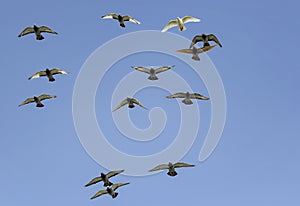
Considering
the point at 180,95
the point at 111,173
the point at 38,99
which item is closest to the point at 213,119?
the point at 180,95

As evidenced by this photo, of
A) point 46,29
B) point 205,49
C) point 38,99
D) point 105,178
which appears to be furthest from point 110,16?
point 105,178

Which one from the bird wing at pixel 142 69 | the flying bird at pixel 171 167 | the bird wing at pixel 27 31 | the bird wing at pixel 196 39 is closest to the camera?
the flying bird at pixel 171 167

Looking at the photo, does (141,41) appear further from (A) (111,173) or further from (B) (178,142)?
(A) (111,173)

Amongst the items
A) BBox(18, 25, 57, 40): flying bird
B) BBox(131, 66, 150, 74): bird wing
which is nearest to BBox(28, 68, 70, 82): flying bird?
BBox(18, 25, 57, 40): flying bird

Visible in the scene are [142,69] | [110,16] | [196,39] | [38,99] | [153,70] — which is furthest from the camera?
[38,99]

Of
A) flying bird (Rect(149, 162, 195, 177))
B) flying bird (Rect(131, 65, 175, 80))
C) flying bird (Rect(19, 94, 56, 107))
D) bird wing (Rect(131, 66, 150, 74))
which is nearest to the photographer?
flying bird (Rect(149, 162, 195, 177))

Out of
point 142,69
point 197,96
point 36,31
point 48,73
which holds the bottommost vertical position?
point 197,96

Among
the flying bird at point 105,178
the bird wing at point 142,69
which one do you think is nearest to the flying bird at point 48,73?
the bird wing at point 142,69

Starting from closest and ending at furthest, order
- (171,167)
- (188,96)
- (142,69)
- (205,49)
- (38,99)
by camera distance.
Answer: (205,49) < (171,167) < (142,69) < (188,96) < (38,99)

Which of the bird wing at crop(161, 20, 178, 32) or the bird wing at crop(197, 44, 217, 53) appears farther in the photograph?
the bird wing at crop(161, 20, 178, 32)

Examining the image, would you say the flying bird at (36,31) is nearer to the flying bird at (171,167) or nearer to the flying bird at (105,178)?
the flying bird at (105,178)

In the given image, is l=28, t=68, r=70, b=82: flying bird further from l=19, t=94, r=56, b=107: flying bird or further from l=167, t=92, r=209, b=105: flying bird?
l=167, t=92, r=209, b=105: flying bird

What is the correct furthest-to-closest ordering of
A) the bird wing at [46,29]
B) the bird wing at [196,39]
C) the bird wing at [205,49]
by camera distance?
1. the bird wing at [46,29]
2. the bird wing at [196,39]
3. the bird wing at [205,49]

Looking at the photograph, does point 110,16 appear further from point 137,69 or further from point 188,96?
point 188,96
